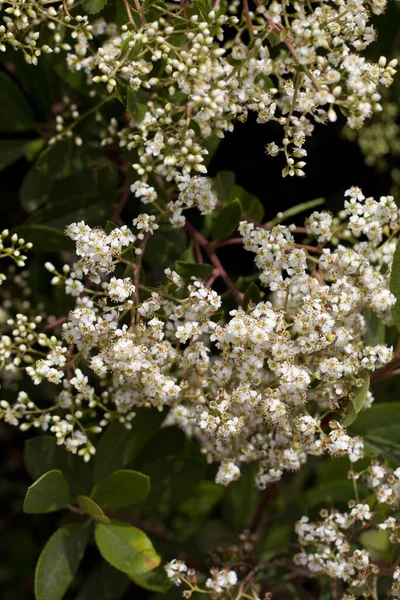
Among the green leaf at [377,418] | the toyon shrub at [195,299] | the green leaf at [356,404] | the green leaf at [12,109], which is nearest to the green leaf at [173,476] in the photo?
the toyon shrub at [195,299]

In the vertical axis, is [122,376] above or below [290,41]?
below

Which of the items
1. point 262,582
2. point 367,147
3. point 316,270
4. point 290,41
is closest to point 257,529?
point 262,582

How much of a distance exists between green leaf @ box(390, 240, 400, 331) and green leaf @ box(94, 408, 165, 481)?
87cm

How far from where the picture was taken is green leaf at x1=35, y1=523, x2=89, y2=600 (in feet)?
8.14

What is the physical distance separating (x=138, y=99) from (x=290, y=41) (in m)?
0.54

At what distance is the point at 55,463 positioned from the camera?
9.08ft

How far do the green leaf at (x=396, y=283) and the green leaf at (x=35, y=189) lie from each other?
140 centimetres

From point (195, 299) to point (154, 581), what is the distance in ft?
3.60

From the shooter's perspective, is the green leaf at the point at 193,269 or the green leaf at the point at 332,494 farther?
the green leaf at the point at 332,494

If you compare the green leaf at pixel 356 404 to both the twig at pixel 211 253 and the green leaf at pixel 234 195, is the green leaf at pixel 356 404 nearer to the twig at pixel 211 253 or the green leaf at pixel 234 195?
the twig at pixel 211 253

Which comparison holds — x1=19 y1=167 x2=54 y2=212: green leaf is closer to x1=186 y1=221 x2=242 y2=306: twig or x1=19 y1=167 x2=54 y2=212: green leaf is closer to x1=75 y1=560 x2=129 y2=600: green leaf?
x1=186 y1=221 x2=242 y2=306: twig

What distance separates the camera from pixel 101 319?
7.49ft

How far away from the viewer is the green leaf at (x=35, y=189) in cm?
293

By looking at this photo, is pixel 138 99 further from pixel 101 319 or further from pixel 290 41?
pixel 101 319
